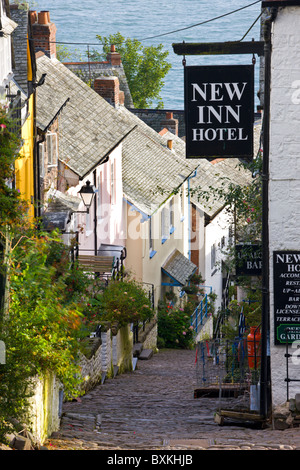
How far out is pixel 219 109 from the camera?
11062mm

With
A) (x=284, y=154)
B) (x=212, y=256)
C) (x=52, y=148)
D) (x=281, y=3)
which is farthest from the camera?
(x=212, y=256)

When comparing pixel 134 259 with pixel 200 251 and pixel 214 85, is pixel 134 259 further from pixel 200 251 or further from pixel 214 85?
pixel 214 85

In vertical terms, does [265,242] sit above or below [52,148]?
below

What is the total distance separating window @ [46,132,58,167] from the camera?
Answer: 19712 millimetres

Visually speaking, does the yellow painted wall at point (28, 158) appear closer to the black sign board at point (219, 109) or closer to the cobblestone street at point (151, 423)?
the cobblestone street at point (151, 423)

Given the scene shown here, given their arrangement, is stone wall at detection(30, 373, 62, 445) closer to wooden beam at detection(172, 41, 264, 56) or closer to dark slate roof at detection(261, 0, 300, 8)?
wooden beam at detection(172, 41, 264, 56)

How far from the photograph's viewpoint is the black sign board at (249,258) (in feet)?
44.9

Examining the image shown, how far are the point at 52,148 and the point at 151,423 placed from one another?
9.80 meters

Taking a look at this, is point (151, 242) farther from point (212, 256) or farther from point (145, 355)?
point (212, 256)

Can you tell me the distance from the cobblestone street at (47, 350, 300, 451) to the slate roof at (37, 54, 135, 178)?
662cm

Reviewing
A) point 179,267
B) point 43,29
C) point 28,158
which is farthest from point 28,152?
point 179,267

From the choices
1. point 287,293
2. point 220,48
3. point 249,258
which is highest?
point 220,48

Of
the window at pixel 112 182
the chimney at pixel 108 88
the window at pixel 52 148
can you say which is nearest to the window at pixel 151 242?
the window at pixel 112 182

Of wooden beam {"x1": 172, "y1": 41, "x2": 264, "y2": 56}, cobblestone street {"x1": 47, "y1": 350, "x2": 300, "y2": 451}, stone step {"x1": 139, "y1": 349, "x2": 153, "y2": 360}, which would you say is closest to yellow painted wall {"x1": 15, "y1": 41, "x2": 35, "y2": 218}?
cobblestone street {"x1": 47, "y1": 350, "x2": 300, "y2": 451}
